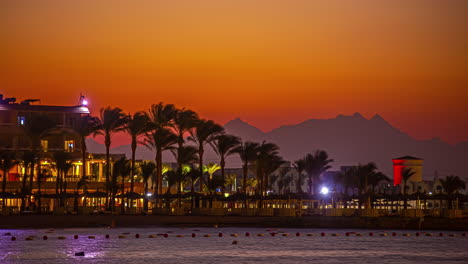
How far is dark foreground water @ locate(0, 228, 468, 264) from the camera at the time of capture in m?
42.7

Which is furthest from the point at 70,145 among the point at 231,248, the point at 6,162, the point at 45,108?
the point at 231,248

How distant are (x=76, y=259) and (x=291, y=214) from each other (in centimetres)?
4063

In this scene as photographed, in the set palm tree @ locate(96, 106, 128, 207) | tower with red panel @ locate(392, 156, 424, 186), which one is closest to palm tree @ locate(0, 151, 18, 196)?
palm tree @ locate(96, 106, 128, 207)

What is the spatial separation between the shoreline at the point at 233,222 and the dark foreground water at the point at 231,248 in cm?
777

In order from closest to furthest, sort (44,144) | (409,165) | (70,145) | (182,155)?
(182,155) → (44,144) → (70,145) → (409,165)

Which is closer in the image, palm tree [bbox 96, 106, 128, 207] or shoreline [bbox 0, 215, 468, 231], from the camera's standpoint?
shoreline [bbox 0, 215, 468, 231]

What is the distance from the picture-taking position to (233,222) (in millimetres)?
78562

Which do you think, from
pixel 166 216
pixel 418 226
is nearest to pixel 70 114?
pixel 166 216

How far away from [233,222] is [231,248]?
2904 cm

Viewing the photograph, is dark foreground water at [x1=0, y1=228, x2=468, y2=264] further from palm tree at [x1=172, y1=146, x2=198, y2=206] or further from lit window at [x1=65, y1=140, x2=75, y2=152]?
lit window at [x1=65, y1=140, x2=75, y2=152]

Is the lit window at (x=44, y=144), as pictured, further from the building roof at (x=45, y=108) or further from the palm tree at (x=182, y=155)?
the palm tree at (x=182, y=155)

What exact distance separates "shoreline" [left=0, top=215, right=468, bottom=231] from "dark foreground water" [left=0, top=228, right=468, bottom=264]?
777 cm

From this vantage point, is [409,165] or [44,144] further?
[409,165]

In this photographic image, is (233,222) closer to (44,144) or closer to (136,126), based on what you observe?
(136,126)
